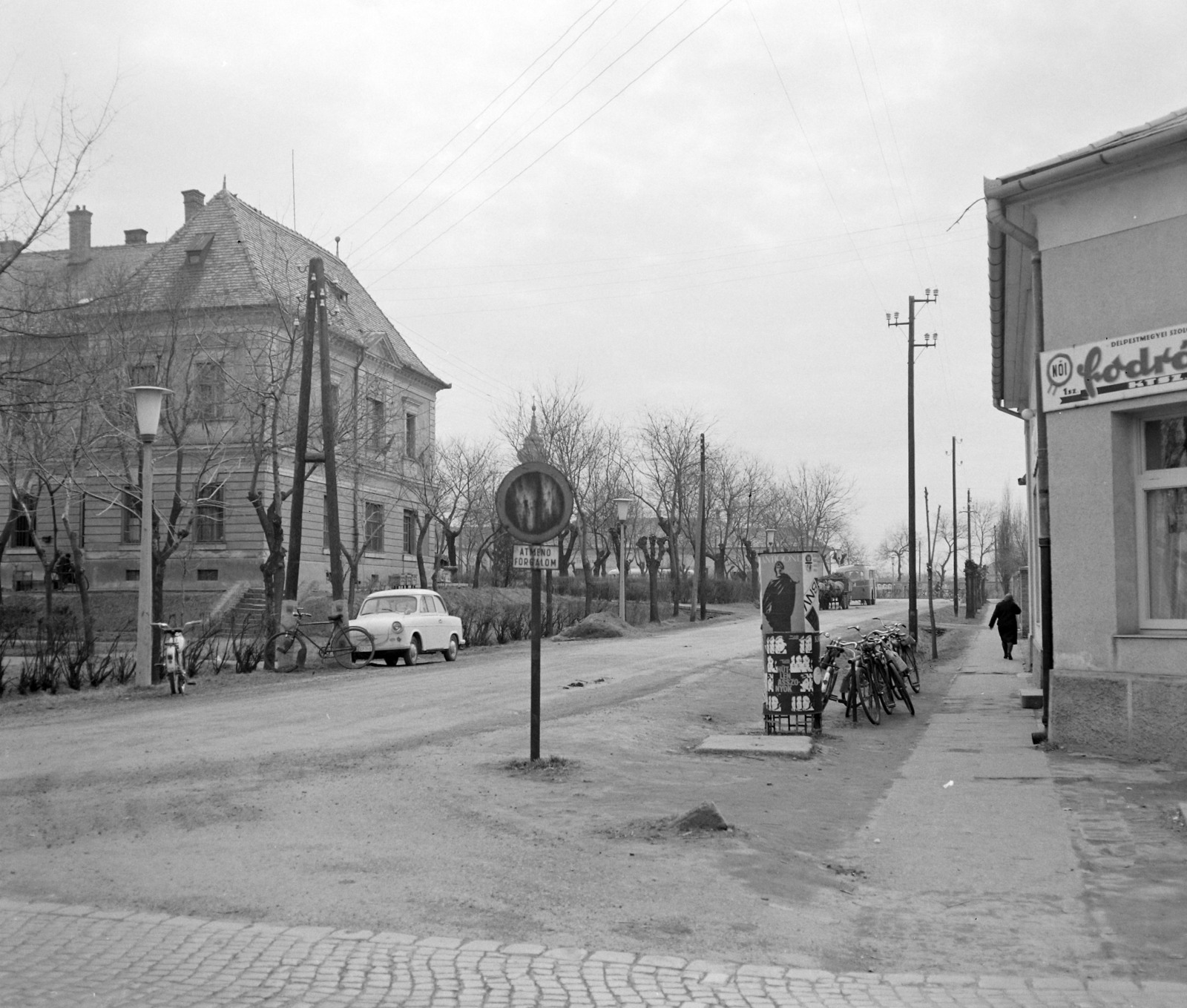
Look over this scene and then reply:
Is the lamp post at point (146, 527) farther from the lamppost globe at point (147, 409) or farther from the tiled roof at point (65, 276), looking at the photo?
the tiled roof at point (65, 276)

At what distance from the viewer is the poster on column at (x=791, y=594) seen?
12.7m

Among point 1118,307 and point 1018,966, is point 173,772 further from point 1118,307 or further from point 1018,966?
point 1118,307

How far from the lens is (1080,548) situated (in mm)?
11070

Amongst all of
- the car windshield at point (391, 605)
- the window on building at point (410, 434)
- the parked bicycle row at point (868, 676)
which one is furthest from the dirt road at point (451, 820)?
the window on building at point (410, 434)

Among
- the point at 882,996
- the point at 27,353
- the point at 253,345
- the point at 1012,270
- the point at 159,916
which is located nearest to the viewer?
the point at 882,996

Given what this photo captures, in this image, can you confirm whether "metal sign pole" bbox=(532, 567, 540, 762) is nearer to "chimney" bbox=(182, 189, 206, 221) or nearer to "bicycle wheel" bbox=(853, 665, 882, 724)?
"bicycle wheel" bbox=(853, 665, 882, 724)

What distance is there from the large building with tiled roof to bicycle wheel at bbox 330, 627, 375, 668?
474 centimetres

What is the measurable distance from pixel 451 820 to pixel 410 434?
43.6 metres

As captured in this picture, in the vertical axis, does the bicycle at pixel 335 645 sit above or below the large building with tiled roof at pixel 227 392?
below

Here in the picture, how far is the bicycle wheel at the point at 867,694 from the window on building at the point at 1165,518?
408 centimetres

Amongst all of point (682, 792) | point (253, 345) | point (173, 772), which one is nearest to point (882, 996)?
point (682, 792)

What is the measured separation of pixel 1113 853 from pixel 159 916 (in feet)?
17.2

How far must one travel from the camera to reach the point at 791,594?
41.7ft

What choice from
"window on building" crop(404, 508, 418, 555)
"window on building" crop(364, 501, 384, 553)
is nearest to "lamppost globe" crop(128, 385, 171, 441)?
"window on building" crop(364, 501, 384, 553)
